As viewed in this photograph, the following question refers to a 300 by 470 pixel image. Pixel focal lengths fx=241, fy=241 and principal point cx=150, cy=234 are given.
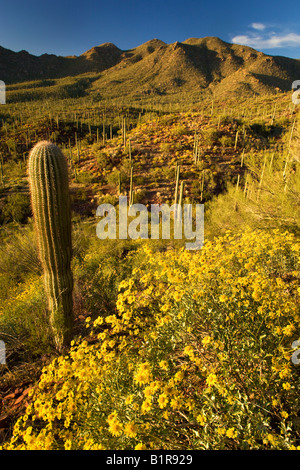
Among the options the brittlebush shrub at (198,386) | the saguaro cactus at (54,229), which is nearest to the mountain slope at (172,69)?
the saguaro cactus at (54,229)

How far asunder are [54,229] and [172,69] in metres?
77.6

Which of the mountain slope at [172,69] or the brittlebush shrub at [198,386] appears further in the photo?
the mountain slope at [172,69]

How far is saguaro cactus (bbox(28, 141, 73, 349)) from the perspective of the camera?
4.05 metres

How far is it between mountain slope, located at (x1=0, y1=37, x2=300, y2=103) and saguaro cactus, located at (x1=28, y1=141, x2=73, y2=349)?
53464 millimetres

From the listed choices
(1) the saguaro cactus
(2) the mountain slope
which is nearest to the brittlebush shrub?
(1) the saguaro cactus

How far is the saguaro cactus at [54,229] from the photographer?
4.05m

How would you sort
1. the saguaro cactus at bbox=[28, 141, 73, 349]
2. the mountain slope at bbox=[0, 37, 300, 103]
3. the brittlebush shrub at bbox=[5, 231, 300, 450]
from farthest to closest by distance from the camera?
1. the mountain slope at bbox=[0, 37, 300, 103]
2. the saguaro cactus at bbox=[28, 141, 73, 349]
3. the brittlebush shrub at bbox=[5, 231, 300, 450]

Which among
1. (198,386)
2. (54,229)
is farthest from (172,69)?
(198,386)

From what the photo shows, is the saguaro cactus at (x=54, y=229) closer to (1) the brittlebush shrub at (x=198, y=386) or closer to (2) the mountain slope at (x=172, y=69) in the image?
(1) the brittlebush shrub at (x=198, y=386)

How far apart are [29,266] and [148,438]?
21.2 ft

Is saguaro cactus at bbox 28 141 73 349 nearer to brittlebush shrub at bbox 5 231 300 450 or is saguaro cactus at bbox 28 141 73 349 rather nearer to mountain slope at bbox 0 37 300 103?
brittlebush shrub at bbox 5 231 300 450

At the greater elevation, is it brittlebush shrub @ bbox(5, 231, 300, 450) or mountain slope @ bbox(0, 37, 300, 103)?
mountain slope @ bbox(0, 37, 300, 103)

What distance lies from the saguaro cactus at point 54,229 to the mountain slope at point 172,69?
5346 cm
